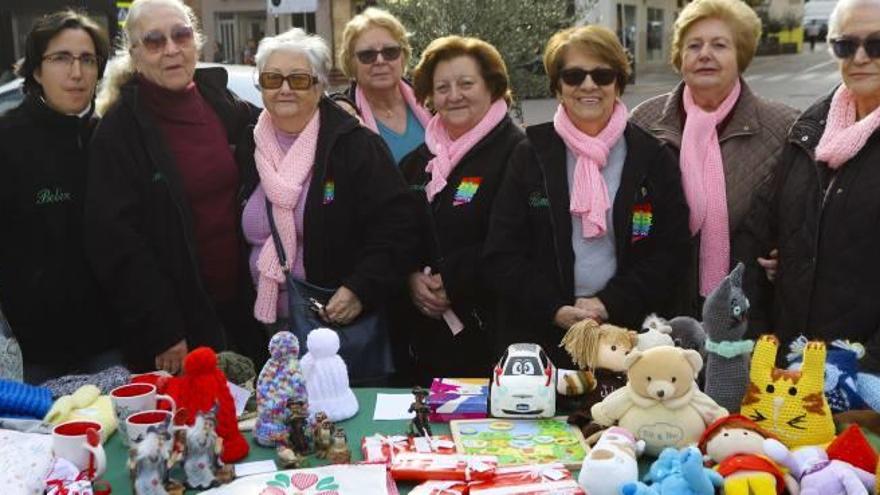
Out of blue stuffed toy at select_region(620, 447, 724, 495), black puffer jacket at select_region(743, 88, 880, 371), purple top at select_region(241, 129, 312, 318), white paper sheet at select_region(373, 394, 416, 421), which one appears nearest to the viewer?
blue stuffed toy at select_region(620, 447, 724, 495)

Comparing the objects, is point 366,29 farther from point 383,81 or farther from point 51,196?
point 51,196

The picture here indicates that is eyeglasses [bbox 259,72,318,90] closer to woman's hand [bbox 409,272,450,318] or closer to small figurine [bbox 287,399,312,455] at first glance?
woman's hand [bbox 409,272,450,318]

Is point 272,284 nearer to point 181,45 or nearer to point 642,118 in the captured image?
point 181,45

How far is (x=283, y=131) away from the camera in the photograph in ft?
10.3

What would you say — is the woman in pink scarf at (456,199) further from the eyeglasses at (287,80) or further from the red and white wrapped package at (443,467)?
the red and white wrapped package at (443,467)

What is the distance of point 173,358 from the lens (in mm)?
3041

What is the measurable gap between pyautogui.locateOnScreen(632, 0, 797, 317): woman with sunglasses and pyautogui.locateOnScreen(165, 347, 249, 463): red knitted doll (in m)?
1.69

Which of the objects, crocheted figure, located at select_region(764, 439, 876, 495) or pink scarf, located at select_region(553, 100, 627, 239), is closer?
crocheted figure, located at select_region(764, 439, 876, 495)

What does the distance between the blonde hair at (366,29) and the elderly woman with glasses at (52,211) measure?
1.17 metres

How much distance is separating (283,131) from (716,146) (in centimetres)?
160

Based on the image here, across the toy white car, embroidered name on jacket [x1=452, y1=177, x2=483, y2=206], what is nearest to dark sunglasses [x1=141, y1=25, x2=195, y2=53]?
embroidered name on jacket [x1=452, y1=177, x2=483, y2=206]

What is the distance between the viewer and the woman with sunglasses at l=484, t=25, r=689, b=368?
9.38ft

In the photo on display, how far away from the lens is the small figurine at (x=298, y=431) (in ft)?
7.07

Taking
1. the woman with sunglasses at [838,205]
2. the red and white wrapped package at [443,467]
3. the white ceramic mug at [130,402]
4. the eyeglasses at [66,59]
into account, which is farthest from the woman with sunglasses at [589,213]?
the eyeglasses at [66,59]
